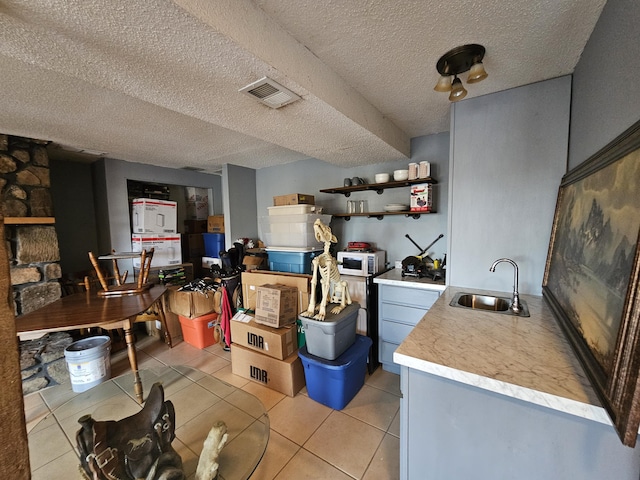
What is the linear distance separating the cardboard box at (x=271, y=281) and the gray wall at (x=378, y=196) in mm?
933

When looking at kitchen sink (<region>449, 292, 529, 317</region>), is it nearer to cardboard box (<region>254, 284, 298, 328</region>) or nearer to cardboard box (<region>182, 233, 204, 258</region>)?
cardboard box (<region>254, 284, 298, 328</region>)

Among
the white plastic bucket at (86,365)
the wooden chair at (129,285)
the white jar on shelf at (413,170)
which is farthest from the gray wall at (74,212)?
the white jar on shelf at (413,170)

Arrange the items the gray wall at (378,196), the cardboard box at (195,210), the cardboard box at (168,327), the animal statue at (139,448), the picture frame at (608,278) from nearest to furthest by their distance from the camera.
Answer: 1. the picture frame at (608,278)
2. the animal statue at (139,448)
3. the gray wall at (378,196)
4. the cardboard box at (168,327)
5. the cardboard box at (195,210)

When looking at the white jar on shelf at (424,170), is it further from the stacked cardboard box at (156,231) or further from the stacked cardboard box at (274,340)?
the stacked cardboard box at (156,231)

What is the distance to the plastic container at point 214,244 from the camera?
146 inches

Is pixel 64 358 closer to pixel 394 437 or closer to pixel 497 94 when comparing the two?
pixel 394 437

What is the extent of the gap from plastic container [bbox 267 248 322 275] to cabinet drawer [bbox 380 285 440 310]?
0.76 m

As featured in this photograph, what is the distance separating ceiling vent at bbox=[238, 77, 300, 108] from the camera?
3.96ft

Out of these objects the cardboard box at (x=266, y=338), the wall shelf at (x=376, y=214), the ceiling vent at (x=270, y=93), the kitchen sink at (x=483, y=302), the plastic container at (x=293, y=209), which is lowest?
the cardboard box at (x=266, y=338)

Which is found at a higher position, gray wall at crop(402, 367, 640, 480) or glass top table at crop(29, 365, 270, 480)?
gray wall at crop(402, 367, 640, 480)

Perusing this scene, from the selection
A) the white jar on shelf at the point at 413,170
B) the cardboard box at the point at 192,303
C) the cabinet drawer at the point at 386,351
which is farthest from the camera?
the cardboard box at the point at 192,303

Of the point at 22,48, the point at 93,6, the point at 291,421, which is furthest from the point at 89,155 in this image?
the point at 291,421

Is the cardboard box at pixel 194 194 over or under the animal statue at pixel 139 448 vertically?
over

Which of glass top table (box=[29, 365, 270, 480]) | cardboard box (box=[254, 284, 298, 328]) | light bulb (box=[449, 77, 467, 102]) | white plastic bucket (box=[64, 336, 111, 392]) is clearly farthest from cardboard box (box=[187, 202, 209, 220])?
light bulb (box=[449, 77, 467, 102])
